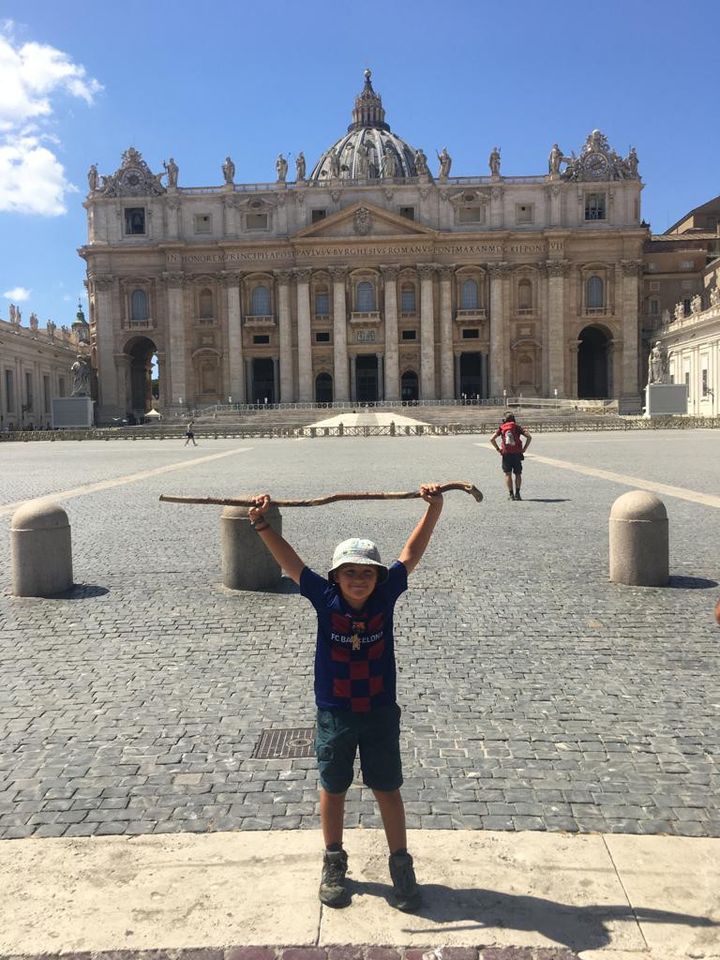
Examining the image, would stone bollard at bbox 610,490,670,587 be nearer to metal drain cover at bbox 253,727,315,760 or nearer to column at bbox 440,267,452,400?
metal drain cover at bbox 253,727,315,760

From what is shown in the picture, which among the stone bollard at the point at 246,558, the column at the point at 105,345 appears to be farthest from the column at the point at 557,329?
the stone bollard at the point at 246,558

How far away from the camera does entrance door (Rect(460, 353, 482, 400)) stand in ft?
229

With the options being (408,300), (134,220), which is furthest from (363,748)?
(134,220)

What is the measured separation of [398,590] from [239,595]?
4.44m

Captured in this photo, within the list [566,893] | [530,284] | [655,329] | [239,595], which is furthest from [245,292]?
[566,893]

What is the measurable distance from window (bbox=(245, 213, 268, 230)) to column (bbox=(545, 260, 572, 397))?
23.5 metres

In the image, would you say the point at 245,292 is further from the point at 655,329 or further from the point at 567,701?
the point at 567,701

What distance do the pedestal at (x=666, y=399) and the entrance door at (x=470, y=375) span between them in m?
25.0

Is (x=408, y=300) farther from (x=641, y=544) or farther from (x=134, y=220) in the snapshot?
(x=641, y=544)

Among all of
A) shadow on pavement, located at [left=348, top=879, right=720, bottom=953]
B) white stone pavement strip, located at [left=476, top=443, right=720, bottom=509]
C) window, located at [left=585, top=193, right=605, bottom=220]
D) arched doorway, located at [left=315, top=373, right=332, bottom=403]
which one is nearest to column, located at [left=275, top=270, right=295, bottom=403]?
arched doorway, located at [left=315, top=373, right=332, bottom=403]

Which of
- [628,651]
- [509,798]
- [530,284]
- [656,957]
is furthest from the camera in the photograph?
[530,284]

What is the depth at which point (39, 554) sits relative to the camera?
A: 7.68m

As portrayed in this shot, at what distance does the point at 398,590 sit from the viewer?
11.2 feet

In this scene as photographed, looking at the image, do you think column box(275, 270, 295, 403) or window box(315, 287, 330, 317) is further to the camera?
window box(315, 287, 330, 317)
